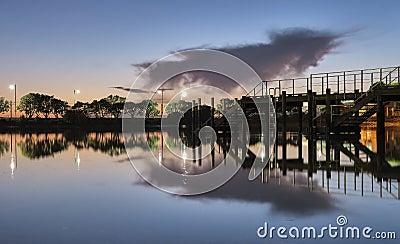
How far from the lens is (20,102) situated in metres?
101

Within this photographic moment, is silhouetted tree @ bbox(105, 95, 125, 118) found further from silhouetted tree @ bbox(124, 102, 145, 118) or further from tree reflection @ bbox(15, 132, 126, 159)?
tree reflection @ bbox(15, 132, 126, 159)

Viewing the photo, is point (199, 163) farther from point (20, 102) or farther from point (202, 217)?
point (20, 102)

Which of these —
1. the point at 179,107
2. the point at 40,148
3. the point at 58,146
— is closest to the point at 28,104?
the point at 179,107

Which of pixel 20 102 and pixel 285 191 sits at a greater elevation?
pixel 20 102

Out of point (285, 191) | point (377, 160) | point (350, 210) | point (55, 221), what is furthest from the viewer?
point (377, 160)

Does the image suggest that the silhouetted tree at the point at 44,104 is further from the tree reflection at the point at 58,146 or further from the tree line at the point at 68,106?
the tree reflection at the point at 58,146

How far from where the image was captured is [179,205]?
24.9ft

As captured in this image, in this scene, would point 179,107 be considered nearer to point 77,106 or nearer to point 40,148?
point 40,148

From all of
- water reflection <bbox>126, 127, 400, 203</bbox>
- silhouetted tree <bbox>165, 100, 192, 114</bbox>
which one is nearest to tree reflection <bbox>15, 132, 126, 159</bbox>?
water reflection <bbox>126, 127, 400, 203</bbox>

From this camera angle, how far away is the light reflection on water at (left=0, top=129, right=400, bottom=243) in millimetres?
5754

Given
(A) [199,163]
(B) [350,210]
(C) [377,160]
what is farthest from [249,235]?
(C) [377,160]

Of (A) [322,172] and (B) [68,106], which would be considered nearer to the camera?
(A) [322,172]

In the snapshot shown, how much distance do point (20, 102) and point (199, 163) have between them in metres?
96.7

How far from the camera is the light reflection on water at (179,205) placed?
5.75 metres
